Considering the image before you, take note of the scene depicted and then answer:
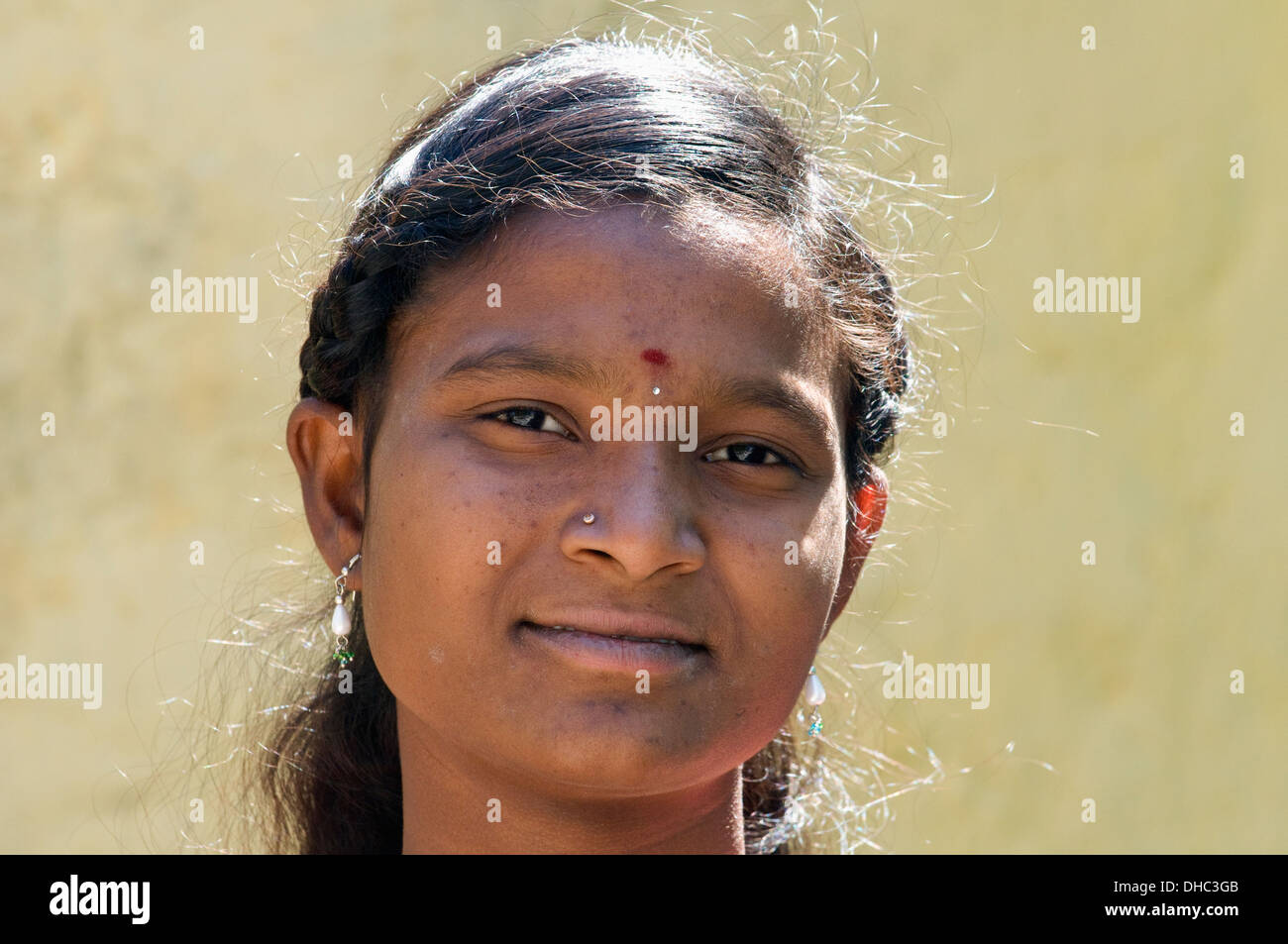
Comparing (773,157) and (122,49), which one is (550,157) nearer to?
(773,157)

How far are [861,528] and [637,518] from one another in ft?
2.11

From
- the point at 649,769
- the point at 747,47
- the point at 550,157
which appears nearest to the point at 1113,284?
the point at 747,47

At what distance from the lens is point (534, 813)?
84.6 inches

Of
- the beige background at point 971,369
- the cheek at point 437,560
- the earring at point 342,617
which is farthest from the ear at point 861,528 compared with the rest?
the beige background at point 971,369

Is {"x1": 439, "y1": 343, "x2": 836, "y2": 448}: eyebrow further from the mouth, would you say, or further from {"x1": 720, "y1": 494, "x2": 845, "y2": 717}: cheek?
the mouth

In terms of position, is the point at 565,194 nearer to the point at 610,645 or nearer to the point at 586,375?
the point at 586,375

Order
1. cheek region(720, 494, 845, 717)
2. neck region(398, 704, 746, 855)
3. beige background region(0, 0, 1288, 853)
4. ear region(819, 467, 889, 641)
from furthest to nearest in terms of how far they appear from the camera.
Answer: beige background region(0, 0, 1288, 853)
ear region(819, 467, 889, 641)
neck region(398, 704, 746, 855)
cheek region(720, 494, 845, 717)

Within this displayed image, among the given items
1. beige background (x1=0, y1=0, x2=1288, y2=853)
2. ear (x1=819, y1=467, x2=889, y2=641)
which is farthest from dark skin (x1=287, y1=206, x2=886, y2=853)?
beige background (x1=0, y1=0, x2=1288, y2=853)

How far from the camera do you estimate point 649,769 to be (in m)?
1.96

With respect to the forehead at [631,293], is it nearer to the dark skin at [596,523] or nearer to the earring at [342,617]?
the dark skin at [596,523]

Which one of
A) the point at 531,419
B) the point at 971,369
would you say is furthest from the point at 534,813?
the point at 971,369

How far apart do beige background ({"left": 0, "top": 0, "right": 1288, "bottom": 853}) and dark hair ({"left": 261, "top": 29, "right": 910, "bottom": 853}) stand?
174cm

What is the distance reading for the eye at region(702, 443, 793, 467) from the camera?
2.13 metres

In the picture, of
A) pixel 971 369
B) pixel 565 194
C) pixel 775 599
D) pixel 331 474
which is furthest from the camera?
pixel 971 369
